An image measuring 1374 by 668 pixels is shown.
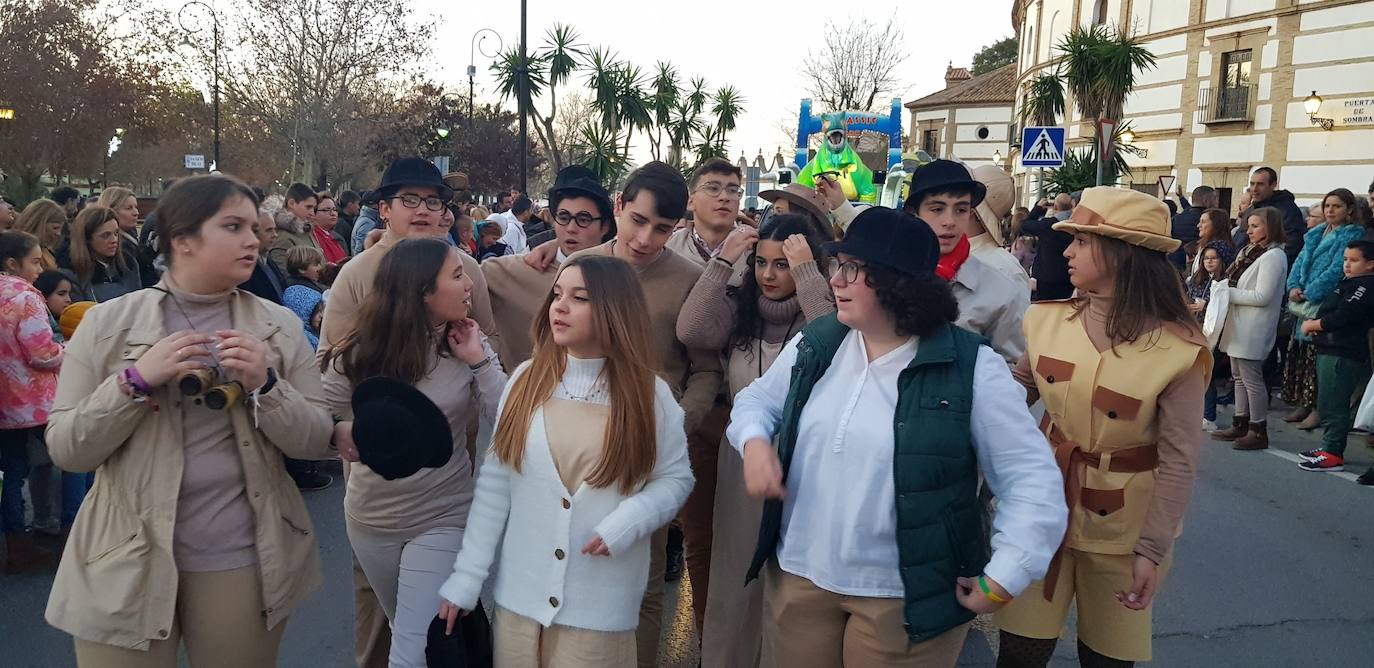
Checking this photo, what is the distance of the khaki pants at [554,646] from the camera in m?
2.68

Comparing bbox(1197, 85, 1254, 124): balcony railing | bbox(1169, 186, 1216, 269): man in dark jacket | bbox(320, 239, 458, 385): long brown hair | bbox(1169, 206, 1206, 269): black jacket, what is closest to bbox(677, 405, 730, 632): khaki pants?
bbox(320, 239, 458, 385): long brown hair

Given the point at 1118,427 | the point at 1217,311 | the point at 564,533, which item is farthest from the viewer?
the point at 1217,311

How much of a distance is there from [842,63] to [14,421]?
47.2 meters

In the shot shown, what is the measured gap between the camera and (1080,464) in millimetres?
3119

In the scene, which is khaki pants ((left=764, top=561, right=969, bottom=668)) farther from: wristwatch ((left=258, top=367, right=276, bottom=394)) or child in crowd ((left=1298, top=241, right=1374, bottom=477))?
child in crowd ((left=1298, top=241, right=1374, bottom=477))

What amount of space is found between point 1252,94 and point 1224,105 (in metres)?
1.21

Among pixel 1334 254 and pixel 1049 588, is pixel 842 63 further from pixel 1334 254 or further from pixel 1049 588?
pixel 1049 588

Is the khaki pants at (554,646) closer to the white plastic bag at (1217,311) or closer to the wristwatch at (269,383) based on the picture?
the wristwatch at (269,383)

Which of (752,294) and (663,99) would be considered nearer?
(752,294)

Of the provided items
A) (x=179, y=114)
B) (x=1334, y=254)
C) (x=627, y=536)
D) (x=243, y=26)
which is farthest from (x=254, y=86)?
(x=627, y=536)

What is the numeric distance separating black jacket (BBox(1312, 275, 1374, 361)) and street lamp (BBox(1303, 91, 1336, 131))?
2070cm

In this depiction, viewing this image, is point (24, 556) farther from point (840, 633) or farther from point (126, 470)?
point (840, 633)

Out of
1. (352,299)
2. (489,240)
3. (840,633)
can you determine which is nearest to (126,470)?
(352,299)

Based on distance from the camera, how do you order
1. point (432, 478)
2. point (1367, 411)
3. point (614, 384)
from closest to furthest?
point (614, 384) → point (432, 478) → point (1367, 411)
